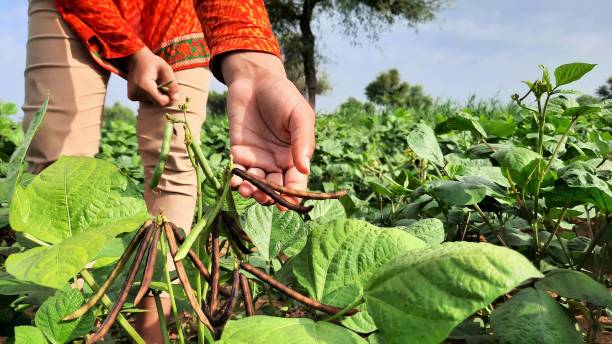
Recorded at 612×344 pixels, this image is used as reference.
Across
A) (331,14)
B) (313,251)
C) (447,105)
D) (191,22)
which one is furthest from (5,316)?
(331,14)

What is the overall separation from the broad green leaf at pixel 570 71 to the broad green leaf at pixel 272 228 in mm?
647

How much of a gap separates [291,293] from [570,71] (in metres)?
0.83

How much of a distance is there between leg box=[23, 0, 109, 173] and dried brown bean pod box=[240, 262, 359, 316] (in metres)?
1.30

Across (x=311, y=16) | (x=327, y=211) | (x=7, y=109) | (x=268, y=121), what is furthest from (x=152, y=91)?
(x=311, y=16)

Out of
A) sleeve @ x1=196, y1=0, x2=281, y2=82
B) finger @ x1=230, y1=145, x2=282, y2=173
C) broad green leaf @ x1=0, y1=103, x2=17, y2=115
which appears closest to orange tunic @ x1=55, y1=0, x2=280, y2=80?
sleeve @ x1=196, y1=0, x2=281, y2=82

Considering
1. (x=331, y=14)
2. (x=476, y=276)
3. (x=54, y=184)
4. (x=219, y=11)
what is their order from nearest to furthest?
(x=476, y=276) < (x=54, y=184) < (x=219, y=11) < (x=331, y=14)

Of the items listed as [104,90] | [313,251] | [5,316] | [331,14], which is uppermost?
[331,14]

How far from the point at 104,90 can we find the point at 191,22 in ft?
1.11

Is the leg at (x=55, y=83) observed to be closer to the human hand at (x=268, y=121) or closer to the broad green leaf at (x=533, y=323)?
the human hand at (x=268, y=121)

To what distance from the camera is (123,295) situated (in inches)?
17.8

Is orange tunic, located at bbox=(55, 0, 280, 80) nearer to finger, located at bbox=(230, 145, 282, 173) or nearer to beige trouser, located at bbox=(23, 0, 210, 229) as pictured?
beige trouser, located at bbox=(23, 0, 210, 229)

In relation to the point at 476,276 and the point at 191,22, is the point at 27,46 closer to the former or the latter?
the point at 191,22

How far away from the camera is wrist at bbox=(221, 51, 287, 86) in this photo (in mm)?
1085

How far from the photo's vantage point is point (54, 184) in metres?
0.54
